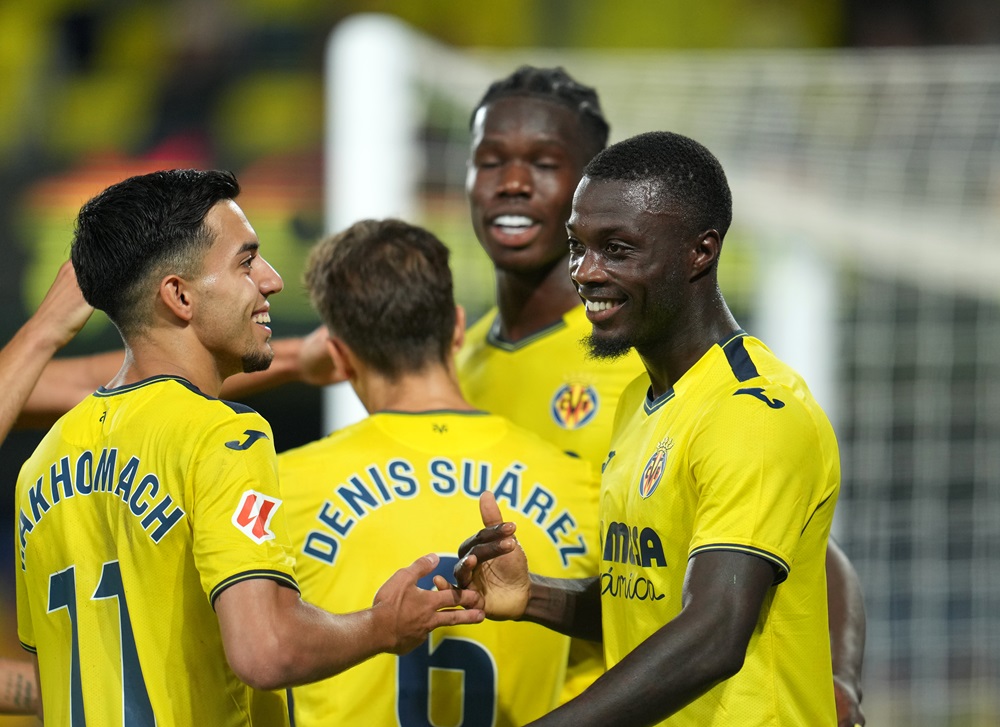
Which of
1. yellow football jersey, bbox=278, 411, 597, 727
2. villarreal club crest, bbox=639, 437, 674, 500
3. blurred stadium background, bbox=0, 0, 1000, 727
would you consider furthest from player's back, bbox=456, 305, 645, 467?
blurred stadium background, bbox=0, 0, 1000, 727

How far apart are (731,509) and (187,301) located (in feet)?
3.77

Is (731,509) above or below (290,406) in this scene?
below

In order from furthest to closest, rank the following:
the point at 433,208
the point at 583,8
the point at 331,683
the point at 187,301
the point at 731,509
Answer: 1. the point at 583,8
2. the point at 433,208
3. the point at 331,683
4. the point at 187,301
5. the point at 731,509

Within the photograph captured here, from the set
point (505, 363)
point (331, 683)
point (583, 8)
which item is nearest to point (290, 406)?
point (583, 8)

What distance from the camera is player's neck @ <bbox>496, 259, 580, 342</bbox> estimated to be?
4059 mm

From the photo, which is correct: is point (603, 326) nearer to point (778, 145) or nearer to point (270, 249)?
point (778, 145)

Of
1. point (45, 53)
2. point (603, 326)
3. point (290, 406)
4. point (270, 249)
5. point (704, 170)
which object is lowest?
point (603, 326)

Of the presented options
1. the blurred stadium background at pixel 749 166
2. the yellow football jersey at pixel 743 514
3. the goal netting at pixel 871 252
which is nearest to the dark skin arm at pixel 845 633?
the yellow football jersey at pixel 743 514

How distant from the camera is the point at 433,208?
412 inches

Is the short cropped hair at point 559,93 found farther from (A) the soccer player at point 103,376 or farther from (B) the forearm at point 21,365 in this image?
(B) the forearm at point 21,365

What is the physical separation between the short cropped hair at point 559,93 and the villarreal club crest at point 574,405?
0.77m

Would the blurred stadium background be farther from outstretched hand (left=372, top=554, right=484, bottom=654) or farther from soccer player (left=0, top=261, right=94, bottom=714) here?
outstretched hand (left=372, top=554, right=484, bottom=654)

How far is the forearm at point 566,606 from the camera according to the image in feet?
10.1

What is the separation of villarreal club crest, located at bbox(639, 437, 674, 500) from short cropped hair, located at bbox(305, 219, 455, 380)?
86cm
